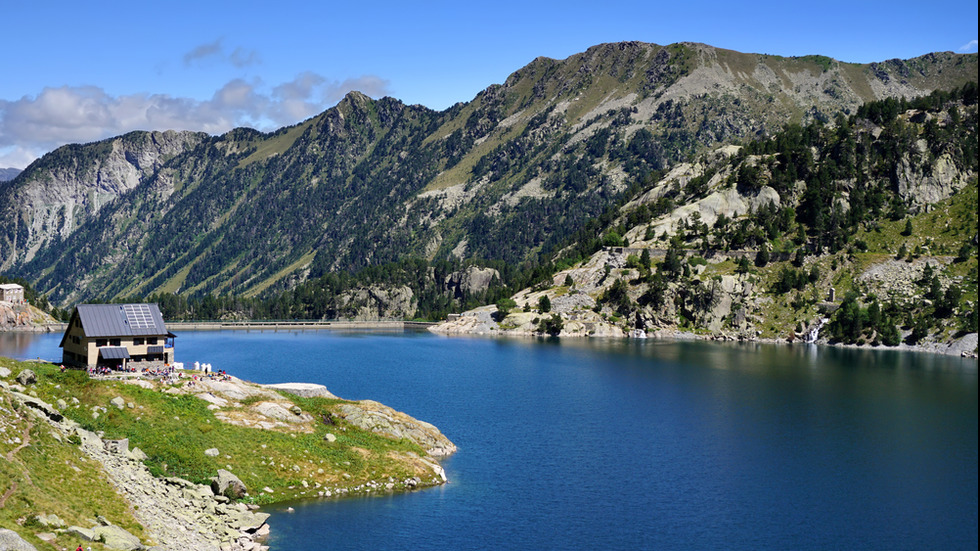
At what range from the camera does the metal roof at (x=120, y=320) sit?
96.2 m

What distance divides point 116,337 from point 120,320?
2.50 meters

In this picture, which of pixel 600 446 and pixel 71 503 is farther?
pixel 600 446

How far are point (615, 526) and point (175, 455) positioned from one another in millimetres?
40054

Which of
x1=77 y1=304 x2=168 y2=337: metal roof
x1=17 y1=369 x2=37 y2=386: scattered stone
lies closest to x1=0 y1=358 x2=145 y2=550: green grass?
x1=17 y1=369 x2=37 y2=386: scattered stone

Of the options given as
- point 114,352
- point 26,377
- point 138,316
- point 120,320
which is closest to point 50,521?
point 26,377

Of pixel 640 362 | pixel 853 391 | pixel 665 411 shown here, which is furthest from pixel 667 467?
pixel 640 362

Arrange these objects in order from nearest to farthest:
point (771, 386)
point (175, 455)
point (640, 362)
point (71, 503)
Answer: point (71, 503)
point (175, 455)
point (771, 386)
point (640, 362)

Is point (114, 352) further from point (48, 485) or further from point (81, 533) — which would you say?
point (81, 533)

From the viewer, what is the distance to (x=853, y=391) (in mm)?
136375

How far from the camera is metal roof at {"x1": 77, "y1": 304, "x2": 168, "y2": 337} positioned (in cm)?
9625

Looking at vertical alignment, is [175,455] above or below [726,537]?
above

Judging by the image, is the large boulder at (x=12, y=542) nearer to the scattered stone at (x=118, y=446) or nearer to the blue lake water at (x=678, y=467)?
the blue lake water at (x=678, y=467)

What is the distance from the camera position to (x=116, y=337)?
97.7 metres

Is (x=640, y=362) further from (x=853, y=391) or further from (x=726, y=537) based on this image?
→ (x=726, y=537)
